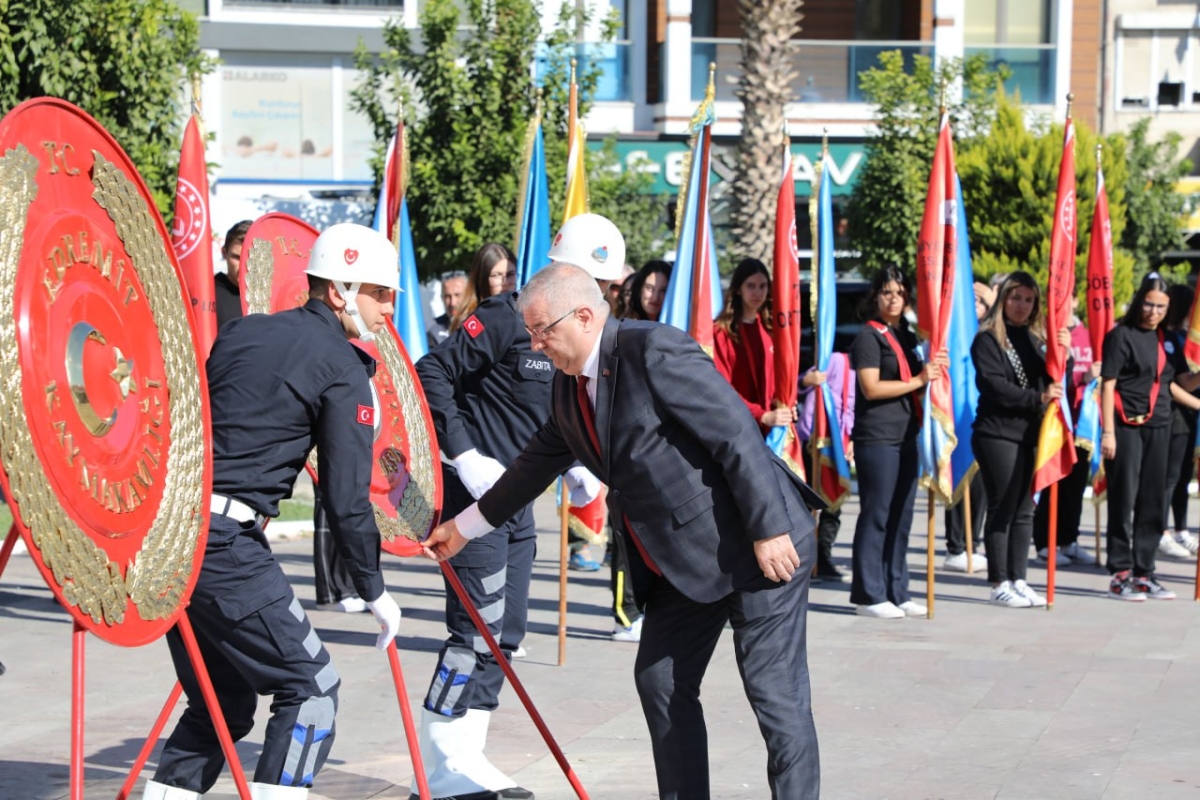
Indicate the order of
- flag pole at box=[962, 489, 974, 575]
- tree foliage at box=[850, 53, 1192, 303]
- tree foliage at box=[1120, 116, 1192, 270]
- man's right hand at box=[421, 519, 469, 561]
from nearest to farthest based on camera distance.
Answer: man's right hand at box=[421, 519, 469, 561]
flag pole at box=[962, 489, 974, 575]
tree foliage at box=[850, 53, 1192, 303]
tree foliage at box=[1120, 116, 1192, 270]

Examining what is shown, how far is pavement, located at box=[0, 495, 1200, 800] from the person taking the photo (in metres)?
6.00

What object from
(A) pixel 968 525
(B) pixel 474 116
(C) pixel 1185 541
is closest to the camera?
(A) pixel 968 525

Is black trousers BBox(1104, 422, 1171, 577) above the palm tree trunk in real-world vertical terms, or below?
below

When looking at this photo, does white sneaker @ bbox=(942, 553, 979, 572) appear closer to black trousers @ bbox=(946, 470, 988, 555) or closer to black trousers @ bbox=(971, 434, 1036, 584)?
black trousers @ bbox=(946, 470, 988, 555)

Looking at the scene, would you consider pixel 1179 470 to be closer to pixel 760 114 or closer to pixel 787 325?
pixel 787 325

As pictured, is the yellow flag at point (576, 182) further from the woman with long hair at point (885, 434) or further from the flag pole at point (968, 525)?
the flag pole at point (968, 525)

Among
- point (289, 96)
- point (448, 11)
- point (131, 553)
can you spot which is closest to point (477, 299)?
point (131, 553)

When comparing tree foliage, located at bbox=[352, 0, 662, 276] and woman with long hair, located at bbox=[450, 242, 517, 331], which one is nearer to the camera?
woman with long hair, located at bbox=[450, 242, 517, 331]

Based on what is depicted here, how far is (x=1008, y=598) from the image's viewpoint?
10.1 meters

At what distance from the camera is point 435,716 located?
583cm

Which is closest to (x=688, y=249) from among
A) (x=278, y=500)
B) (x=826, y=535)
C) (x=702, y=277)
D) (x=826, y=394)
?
(x=702, y=277)

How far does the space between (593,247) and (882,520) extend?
155 inches

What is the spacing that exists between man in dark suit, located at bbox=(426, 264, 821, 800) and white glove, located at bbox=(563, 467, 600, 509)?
2259mm

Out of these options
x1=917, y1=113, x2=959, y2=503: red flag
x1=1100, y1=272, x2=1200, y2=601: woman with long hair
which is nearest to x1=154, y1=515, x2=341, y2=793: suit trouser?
x1=917, y1=113, x2=959, y2=503: red flag
